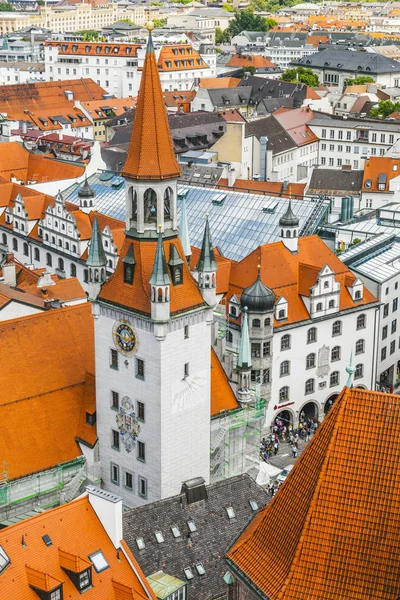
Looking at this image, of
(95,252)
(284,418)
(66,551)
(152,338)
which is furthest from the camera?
(284,418)

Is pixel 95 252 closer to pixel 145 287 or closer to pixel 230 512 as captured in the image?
pixel 145 287

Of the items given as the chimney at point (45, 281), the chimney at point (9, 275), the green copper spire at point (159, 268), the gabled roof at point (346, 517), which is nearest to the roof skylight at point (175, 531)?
the green copper spire at point (159, 268)

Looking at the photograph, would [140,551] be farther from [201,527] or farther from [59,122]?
[59,122]

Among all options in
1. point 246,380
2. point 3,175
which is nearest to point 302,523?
point 246,380

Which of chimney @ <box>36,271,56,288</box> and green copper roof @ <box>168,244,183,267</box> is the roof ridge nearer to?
green copper roof @ <box>168,244,183,267</box>

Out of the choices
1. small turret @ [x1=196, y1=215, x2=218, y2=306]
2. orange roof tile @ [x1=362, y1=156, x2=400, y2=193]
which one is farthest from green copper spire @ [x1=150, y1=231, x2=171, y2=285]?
orange roof tile @ [x1=362, y1=156, x2=400, y2=193]

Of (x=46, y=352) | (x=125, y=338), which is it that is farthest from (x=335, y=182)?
(x=125, y=338)
